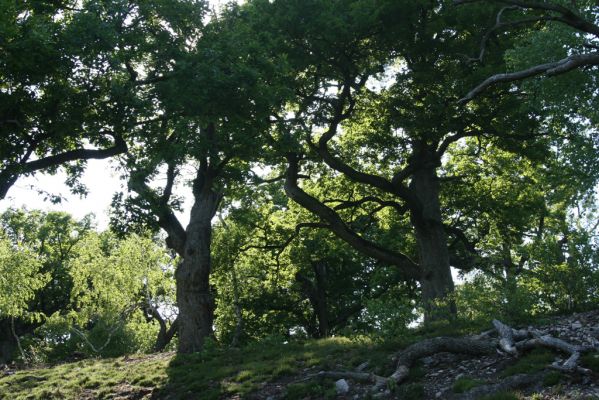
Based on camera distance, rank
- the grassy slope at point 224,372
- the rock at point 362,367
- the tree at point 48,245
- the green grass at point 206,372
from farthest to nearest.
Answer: the tree at point 48,245, the green grass at point 206,372, the rock at point 362,367, the grassy slope at point 224,372

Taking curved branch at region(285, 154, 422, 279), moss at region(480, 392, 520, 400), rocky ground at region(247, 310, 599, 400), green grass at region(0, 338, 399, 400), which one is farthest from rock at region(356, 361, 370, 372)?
curved branch at region(285, 154, 422, 279)

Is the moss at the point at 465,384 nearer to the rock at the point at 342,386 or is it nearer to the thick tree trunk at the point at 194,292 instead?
the rock at the point at 342,386

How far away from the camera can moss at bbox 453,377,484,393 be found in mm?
8859

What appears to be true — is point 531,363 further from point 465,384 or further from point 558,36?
point 558,36

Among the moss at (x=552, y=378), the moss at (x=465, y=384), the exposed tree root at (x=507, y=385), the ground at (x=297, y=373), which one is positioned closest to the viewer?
the moss at (x=552, y=378)

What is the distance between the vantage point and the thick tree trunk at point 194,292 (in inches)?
697

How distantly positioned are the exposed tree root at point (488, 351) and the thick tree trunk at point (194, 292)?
707 centimetres

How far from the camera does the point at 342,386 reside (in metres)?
10.5

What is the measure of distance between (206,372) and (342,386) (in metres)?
4.85

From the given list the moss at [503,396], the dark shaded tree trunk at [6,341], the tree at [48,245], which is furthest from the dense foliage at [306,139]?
the tree at [48,245]

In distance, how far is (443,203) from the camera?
26250 mm

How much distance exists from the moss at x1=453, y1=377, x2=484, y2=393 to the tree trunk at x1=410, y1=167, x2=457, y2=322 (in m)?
11.0

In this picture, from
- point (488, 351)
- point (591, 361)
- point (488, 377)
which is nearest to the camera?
point (591, 361)

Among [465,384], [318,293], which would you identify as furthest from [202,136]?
[318,293]
